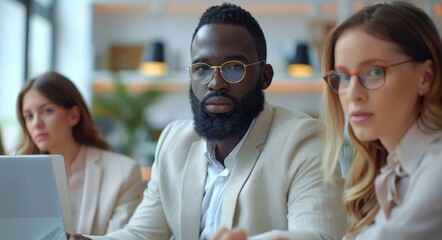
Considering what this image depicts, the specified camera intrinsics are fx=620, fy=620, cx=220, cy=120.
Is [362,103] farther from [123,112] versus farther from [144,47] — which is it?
[144,47]

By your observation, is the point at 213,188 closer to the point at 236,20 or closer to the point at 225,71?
the point at 225,71

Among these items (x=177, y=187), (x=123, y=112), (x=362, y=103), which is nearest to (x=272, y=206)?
(x=177, y=187)

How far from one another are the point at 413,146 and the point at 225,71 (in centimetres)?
77

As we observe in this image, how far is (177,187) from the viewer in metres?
2.11

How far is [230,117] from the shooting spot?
75.8 inches

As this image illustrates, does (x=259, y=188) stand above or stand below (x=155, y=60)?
below

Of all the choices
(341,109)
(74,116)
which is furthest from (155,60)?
(341,109)

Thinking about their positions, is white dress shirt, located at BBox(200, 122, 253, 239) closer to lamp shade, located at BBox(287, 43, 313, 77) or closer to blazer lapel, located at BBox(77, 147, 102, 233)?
blazer lapel, located at BBox(77, 147, 102, 233)

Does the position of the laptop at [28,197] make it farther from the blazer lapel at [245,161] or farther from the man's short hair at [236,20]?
the man's short hair at [236,20]

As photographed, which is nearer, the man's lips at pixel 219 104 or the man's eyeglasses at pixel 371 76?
the man's eyeglasses at pixel 371 76

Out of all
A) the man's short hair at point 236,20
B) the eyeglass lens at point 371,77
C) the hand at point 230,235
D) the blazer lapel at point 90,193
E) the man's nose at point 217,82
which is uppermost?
the man's short hair at point 236,20

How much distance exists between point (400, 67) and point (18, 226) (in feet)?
3.71

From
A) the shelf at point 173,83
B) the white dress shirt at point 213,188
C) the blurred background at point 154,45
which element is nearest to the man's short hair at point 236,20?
the white dress shirt at point 213,188

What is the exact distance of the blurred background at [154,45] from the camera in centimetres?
731
